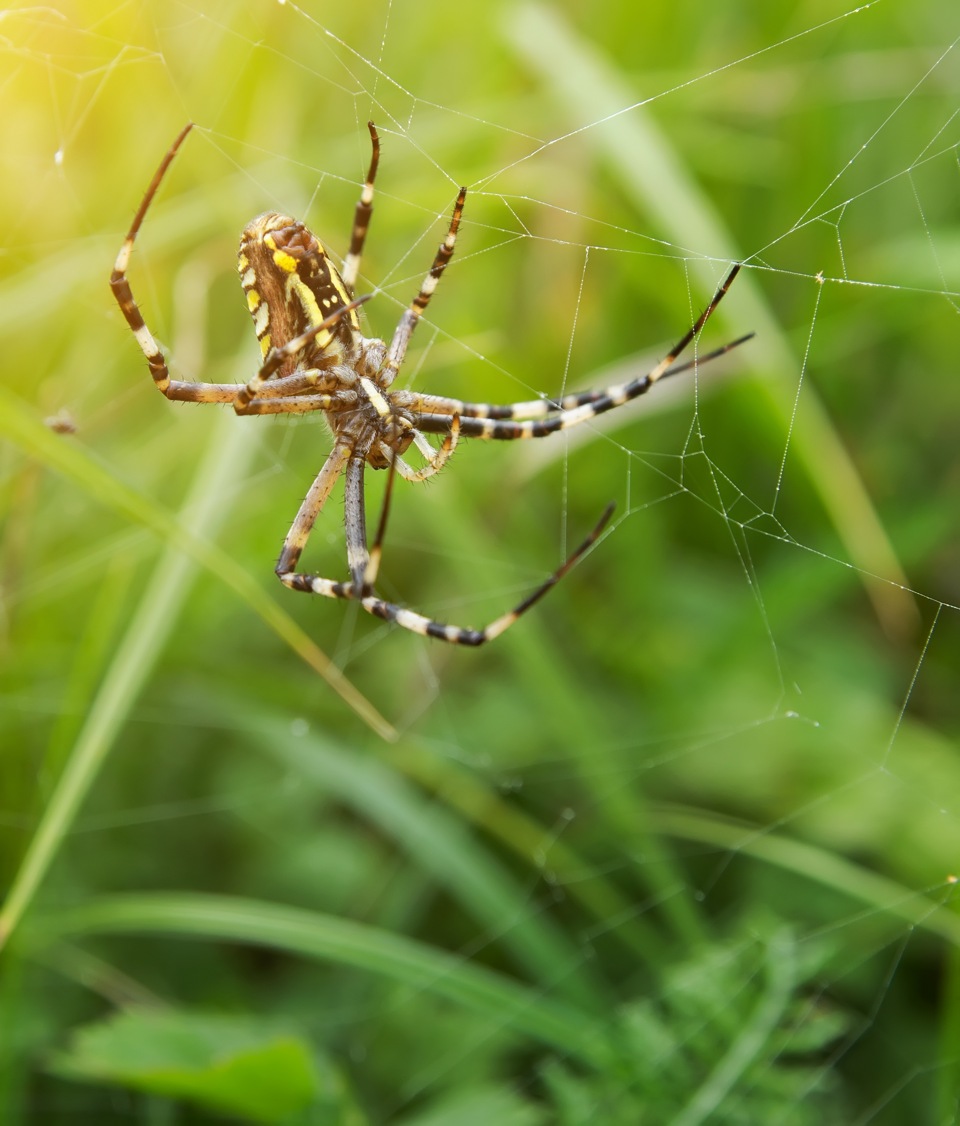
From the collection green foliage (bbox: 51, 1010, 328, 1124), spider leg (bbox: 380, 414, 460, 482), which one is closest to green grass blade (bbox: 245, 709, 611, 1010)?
green foliage (bbox: 51, 1010, 328, 1124)

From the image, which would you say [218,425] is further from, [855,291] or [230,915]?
[855,291]

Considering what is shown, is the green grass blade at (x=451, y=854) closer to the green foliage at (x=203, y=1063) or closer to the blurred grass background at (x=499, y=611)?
the blurred grass background at (x=499, y=611)

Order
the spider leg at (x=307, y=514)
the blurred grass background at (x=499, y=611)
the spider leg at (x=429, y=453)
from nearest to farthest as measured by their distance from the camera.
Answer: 1. the blurred grass background at (x=499, y=611)
2. the spider leg at (x=429, y=453)
3. the spider leg at (x=307, y=514)

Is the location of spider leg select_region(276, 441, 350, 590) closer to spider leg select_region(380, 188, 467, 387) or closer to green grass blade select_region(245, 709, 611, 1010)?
spider leg select_region(380, 188, 467, 387)

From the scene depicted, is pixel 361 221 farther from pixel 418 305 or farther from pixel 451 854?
pixel 451 854

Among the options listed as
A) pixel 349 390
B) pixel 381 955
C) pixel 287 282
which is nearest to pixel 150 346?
pixel 287 282

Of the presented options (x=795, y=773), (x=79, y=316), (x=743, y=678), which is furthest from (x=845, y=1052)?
(x=79, y=316)

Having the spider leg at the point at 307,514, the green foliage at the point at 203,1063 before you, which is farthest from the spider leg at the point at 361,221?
the green foliage at the point at 203,1063
